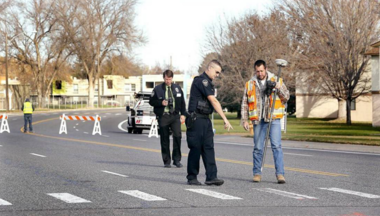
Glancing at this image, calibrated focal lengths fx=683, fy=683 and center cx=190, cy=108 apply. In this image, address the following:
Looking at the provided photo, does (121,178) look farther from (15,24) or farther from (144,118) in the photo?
(15,24)

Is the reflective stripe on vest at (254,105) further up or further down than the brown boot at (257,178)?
further up

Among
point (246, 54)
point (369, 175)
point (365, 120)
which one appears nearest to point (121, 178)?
point (369, 175)

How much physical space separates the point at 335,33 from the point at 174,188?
30.0m

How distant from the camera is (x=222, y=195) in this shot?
31.7ft

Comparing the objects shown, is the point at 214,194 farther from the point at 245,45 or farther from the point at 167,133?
the point at 245,45

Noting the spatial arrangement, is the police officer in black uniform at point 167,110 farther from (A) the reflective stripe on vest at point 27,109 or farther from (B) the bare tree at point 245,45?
(B) the bare tree at point 245,45

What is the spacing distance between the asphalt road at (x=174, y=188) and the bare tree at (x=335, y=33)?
72.7ft

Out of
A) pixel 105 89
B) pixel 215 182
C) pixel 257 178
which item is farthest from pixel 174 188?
pixel 105 89

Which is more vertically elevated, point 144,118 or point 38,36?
point 38,36

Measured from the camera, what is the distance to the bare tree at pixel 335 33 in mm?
38656

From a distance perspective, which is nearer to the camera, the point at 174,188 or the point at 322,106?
the point at 174,188

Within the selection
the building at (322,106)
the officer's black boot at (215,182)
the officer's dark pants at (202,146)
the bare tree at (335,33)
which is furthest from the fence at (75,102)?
the officer's black boot at (215,182)

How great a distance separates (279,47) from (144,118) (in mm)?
14170

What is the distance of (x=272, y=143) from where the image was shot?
1113 centimetres
